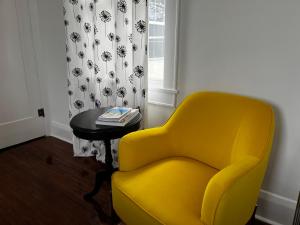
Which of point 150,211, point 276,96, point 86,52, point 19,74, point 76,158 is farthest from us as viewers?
point 19,74

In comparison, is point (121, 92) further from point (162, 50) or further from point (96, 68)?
point (162, 50)

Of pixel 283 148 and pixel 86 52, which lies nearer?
pixel 283 148

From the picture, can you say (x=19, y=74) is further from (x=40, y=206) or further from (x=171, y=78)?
(x=171, y=78)

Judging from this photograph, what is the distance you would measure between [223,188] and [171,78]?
1.03 m

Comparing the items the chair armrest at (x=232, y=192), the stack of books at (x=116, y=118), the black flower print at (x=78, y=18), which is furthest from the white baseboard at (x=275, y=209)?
the black flower print at (x=78, y=18)

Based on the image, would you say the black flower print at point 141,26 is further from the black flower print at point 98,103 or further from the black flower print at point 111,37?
the black flower print at point 98,103

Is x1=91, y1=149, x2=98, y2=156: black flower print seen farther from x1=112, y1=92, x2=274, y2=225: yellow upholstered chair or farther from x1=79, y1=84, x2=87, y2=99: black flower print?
x1=112, y1=92, x2=274, y2=225: yellow upholstered chair

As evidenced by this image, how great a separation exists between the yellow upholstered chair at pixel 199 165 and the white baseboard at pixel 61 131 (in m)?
1.51

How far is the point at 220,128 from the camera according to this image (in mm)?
1420

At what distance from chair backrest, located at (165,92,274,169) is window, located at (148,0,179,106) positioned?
337mm

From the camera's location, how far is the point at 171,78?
1.80 meters

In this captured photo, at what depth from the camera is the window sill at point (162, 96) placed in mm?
1830

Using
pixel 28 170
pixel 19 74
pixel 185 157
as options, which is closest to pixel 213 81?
pixel 185 157

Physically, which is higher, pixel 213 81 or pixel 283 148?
pixel 213 81
